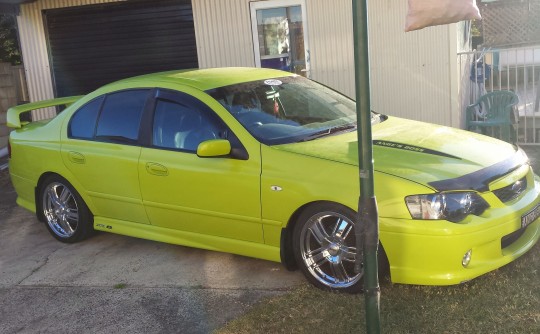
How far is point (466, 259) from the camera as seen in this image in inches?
157

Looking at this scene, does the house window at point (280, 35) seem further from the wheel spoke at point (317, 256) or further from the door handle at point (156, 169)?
the wheel spoke at point (317, 256)

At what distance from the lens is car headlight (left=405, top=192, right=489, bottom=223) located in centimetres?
399

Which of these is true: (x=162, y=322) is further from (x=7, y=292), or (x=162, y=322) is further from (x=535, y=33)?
(x=535, y=33)

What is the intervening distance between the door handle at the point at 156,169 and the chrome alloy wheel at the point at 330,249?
1293 millimetres

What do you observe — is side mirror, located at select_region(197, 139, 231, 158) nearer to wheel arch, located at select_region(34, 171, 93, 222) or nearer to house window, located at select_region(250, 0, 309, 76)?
wheel arch, located at select_region(34, 171, 93, 222)

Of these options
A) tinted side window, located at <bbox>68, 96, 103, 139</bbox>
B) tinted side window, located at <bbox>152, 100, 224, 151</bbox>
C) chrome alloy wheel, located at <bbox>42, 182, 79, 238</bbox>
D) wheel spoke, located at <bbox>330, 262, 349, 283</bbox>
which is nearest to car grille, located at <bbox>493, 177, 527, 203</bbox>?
wheel spoke, located at <bbox>330, 262, 349, 283</bbox>

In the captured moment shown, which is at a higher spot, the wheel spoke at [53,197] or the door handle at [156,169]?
the door handle at [156,169]

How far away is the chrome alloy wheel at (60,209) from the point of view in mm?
6012

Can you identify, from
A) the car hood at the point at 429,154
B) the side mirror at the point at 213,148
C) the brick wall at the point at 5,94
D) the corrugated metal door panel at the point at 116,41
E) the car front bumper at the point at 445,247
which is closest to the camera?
the car front bumper at the point at 445,247

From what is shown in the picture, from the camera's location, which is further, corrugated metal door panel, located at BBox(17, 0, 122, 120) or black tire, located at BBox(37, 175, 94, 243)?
corrugated metal door panel, located at BBox(17, 0, 122, 120)

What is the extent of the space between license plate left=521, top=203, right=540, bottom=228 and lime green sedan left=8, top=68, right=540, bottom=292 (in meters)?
0.01

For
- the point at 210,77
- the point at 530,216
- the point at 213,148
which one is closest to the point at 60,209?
the point at 210,77

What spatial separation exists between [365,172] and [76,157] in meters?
3.46

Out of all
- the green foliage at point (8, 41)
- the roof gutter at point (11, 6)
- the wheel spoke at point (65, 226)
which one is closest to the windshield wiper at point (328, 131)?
the wheel spoke at point (65, 226)
